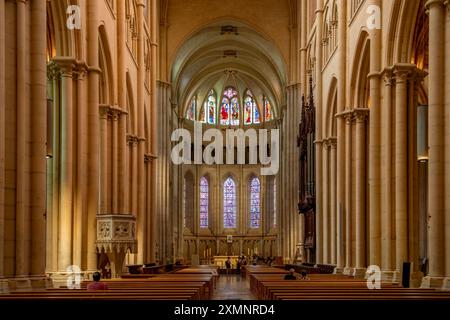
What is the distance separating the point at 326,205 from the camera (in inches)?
1270

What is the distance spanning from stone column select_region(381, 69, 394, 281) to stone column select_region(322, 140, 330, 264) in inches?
411

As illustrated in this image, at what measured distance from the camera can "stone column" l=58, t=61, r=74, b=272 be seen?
20.9 m

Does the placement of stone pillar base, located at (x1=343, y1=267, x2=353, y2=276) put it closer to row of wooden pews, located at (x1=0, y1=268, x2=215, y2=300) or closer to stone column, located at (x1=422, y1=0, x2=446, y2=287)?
stone column, located at (x1=422, y1=0, x2=446, y2=287)

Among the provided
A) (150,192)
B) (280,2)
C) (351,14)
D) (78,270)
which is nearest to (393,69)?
(351,14)

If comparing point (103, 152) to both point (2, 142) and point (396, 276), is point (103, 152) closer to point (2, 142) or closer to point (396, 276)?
point (396, 276)

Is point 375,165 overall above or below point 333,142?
below

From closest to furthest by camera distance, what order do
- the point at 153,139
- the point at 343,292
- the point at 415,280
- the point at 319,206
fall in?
the point at 343,292 → the point at 415,280 → the point at 319,206 → the point at 153,139

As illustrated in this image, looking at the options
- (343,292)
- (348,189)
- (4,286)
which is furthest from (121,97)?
(343,292)

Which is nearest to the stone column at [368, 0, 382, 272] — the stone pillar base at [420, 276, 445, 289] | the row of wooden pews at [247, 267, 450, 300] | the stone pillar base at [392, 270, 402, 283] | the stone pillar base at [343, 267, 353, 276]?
the stone pillar base at [392, 270, 402, 283]

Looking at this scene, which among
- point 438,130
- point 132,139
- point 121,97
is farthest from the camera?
point 132,139

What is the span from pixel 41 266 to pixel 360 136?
14083 mm

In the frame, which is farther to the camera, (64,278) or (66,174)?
(66,174)

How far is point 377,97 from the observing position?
22.2 metres

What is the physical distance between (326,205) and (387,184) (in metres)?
10.9
